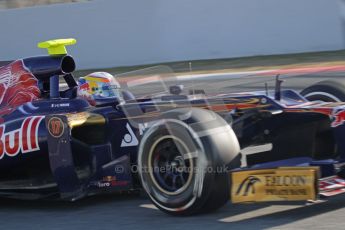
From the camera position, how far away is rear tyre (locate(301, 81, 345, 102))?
5.69 meters

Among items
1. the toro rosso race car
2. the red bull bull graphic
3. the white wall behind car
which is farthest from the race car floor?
the white wall behind car

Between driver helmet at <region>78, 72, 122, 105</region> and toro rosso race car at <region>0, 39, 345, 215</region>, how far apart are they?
0.08 ft

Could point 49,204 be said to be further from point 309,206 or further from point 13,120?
point 309,206

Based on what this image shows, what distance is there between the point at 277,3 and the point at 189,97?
11.8 meters

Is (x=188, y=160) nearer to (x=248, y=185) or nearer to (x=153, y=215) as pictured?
(x=248, y=185)

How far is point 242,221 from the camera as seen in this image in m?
4.50

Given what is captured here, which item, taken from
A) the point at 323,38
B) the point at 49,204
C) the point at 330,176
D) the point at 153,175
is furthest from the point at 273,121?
the point at 323,38

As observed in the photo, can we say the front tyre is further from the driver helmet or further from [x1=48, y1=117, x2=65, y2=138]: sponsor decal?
the driver helmet

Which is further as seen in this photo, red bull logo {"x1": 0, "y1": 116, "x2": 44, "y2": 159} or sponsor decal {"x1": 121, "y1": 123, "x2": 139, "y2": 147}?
red bull logo {"x1": 0, "y1": 116, "x2": 44, "y2": 159}

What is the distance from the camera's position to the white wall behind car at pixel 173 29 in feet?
53.2

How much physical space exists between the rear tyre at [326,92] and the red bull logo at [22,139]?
7.53 feet

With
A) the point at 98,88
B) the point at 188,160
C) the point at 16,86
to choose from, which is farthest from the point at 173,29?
the point at 188,160

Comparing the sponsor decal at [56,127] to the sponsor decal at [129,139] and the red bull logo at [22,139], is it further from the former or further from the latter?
the sponsor decal at [129,139]

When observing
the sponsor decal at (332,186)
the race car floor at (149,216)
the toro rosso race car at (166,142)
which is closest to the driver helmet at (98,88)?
the toro rosso race car at (166,142)
